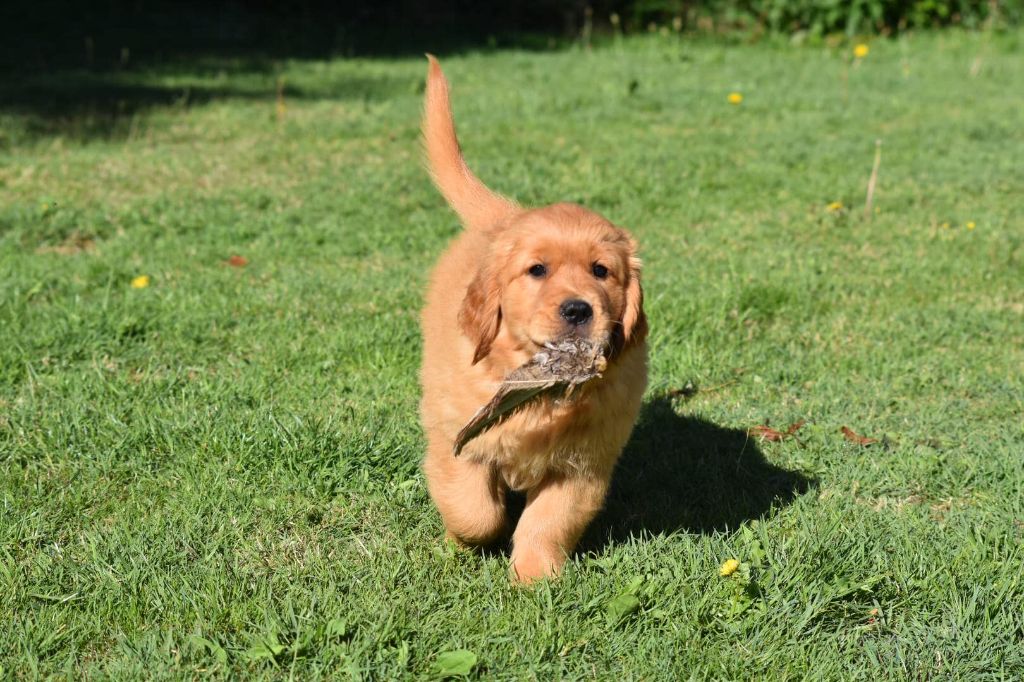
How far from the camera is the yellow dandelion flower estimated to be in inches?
103

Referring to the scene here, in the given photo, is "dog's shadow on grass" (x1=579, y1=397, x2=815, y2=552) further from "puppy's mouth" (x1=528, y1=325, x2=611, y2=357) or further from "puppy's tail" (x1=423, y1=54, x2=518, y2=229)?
"puppy's tail" (x1=423, y1=54, x2=518, y2=229)

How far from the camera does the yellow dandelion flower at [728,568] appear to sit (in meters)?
2.60

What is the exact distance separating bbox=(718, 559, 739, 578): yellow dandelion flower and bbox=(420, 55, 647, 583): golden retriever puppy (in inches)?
13.3

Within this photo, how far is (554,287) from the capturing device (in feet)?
8.52

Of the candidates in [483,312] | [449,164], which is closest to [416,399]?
[449,164]

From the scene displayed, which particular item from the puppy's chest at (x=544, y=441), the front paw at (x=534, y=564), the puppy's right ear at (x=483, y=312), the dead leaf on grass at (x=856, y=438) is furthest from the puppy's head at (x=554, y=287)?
the dead leaf on grass at (x=856, y=438)

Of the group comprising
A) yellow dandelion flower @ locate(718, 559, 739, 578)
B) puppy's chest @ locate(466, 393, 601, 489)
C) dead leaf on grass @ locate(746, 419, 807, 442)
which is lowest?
dead leaf on grass @ locate(746, 419, 807, 442)

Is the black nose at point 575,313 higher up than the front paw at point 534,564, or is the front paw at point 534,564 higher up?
the black nose at point 575,313

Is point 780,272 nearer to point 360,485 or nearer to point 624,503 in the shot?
point 624,503

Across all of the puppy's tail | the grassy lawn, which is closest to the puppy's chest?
the grassy lawn

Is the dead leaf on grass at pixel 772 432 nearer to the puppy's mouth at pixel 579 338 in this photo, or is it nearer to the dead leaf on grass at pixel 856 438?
the dead leaf on grass at pixel 856 438

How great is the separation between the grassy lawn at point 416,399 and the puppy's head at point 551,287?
57 cm

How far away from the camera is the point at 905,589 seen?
2639 millimetres

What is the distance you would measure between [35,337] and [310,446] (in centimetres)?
135
